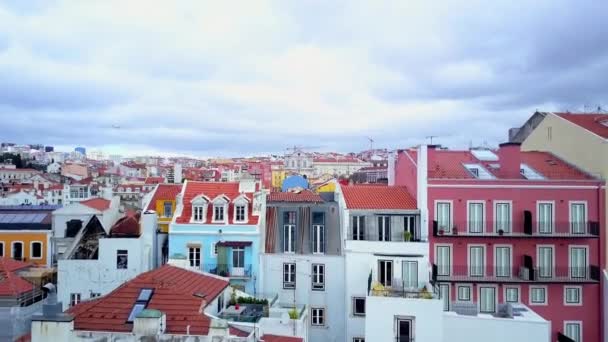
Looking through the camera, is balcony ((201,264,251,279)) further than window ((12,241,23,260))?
No

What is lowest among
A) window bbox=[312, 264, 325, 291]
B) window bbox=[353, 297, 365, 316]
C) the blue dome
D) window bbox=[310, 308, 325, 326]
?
window bbox=[310, 308, 325, 326]

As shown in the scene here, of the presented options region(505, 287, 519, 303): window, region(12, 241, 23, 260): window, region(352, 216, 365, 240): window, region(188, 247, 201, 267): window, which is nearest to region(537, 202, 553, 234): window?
region(505, 287, 519, 303): window

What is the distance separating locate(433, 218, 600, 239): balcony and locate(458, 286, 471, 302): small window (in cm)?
286

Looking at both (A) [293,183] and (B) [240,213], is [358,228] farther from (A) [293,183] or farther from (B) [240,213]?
(A) [293,183]

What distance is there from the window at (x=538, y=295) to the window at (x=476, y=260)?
291cm

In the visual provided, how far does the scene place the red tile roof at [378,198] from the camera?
29.8 meters

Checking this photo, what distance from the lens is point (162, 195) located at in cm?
3412

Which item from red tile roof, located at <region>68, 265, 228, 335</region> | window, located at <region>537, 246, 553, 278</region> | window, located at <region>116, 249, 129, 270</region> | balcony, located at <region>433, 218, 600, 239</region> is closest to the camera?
red tile roof, located at <region>68, 265, 228, 335</region>

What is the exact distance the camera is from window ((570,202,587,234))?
2955 cm

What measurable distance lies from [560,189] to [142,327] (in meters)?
23.3

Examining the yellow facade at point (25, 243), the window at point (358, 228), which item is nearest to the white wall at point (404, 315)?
the window at point (358, 228)

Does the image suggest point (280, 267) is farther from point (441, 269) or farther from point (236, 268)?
point (441, 269)

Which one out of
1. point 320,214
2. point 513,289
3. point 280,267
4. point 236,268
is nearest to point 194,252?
point 236,268

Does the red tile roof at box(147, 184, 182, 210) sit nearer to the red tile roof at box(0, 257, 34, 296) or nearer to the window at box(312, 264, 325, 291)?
the red tile roof at box(0, 257, 34, 296)
